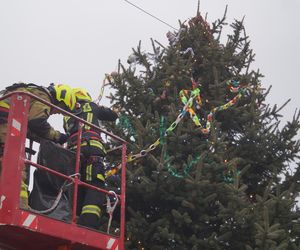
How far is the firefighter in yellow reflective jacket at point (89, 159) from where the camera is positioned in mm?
7004

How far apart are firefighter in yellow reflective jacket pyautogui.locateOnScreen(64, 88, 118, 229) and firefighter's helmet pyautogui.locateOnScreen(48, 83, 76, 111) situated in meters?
0.11

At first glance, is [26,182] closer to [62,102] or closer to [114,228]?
[62,102]

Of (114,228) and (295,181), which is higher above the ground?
(295,181)

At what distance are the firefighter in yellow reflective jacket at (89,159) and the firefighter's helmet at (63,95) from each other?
108 millimetres

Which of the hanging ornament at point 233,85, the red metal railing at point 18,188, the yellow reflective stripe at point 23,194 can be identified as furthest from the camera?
the hanging ornament at point 233,85

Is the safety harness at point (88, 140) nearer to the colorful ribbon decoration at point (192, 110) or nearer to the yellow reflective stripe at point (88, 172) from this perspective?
the yellow reflective stripe at point (88, 172)

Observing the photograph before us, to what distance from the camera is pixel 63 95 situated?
7.79 meters

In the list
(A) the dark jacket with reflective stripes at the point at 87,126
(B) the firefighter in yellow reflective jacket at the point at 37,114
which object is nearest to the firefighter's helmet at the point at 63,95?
(B) the firefighter in yellow reflective jacket at the point at 37,114

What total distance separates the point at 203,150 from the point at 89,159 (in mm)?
2832

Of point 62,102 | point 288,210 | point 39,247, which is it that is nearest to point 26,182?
point 39,247

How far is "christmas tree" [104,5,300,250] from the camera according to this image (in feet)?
27.7

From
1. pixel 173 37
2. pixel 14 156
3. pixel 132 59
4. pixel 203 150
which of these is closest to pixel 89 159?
pixel 14 156

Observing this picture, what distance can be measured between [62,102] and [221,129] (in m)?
4.34

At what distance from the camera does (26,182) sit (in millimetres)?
6676
